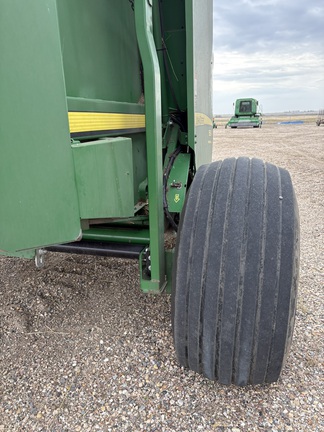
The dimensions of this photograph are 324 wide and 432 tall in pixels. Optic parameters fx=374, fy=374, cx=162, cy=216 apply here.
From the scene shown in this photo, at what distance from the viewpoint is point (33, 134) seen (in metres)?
1.35

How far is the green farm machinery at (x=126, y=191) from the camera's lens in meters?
1.34

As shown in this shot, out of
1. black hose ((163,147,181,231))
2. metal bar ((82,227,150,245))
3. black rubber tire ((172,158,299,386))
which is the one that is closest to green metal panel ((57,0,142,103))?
black hose ((163,147,181,231))

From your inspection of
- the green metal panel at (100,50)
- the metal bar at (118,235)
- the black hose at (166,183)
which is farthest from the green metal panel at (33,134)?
the metal bar at (118,235)

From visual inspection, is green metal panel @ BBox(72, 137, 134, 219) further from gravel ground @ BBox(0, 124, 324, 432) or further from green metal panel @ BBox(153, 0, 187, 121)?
green metal panel @ BBox(153, 0, 187, 121)

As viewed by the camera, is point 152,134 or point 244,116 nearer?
point 152,134

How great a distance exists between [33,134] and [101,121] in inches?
20.7

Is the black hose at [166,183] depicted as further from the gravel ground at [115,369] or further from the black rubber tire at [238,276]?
the gravel ground at [115,369]

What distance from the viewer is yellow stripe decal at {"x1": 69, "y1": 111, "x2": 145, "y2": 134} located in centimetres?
156

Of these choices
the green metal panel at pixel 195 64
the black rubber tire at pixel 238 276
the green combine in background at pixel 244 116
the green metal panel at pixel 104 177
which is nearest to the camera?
the green metal panel at pixel 104 177

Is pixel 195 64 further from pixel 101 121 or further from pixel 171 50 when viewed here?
pixel 101 121

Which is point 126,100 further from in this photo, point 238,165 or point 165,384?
point 165,384

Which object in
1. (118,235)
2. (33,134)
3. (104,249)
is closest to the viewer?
(33,134)

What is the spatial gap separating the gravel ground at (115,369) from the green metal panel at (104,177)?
3.00ft

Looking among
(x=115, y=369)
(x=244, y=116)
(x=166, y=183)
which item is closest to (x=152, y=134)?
(x=166, y=183)
